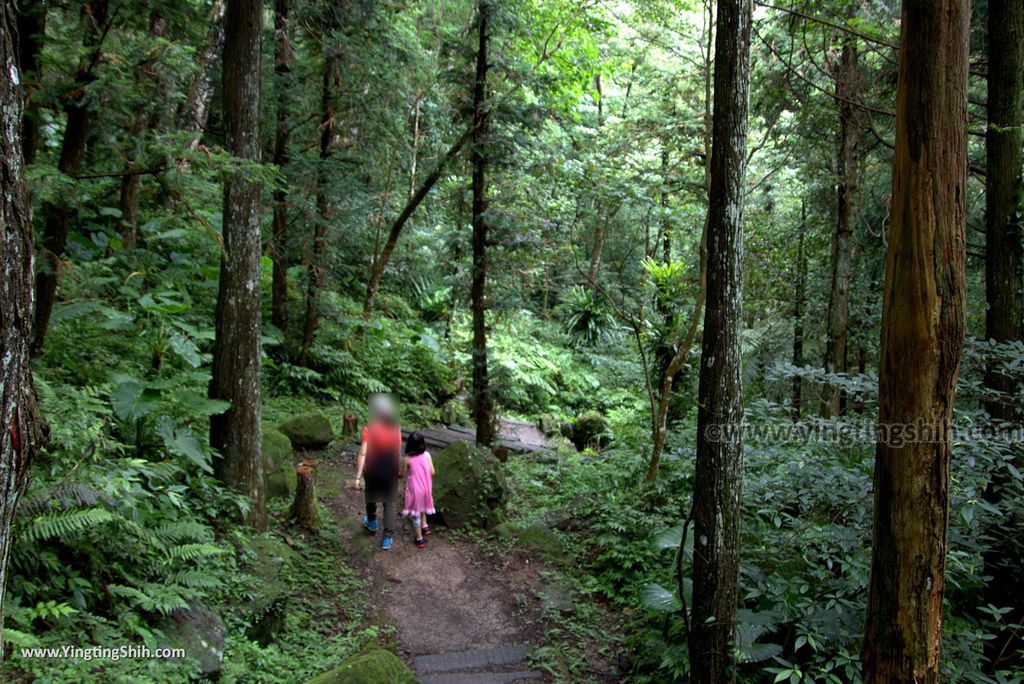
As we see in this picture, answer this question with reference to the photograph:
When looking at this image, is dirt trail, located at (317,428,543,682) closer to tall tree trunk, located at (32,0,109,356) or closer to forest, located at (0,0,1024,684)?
forest, located at (0,0,1024,684)

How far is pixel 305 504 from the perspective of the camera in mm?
7820

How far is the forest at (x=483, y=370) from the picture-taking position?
323 cm

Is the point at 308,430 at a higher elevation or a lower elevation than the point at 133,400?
lower

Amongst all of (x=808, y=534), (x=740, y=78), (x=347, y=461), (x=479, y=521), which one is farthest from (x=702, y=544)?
(x=347, y=461)

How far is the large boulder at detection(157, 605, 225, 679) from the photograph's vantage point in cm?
428

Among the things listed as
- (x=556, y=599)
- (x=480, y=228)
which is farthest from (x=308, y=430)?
(x=556, y=599)

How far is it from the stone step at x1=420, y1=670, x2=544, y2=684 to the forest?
55 mm

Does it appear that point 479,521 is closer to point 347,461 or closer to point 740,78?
point 347,461

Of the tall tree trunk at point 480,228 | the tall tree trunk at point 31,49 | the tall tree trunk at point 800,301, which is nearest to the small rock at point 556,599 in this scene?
the tall tree trunk at point 480,228

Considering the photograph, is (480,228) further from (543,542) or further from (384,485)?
(543,542)

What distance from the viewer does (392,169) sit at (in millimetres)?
14375

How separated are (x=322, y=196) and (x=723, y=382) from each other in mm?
10364

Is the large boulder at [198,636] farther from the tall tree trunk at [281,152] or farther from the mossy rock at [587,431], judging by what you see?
the mossy rock at [587,431]

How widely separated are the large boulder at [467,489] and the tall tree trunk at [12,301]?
716 centimetres
